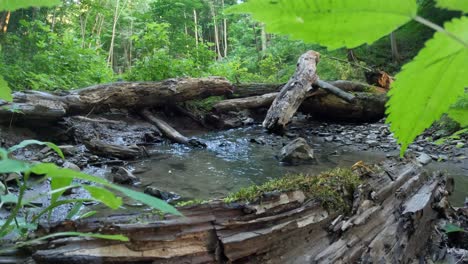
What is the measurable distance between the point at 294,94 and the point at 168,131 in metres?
3.30

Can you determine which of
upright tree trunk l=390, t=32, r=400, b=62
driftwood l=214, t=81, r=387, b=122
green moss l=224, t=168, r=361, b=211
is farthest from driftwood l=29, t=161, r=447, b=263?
upright tree trunk l=390, t=32, r=400, b=62

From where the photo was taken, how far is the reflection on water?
17.3 ft

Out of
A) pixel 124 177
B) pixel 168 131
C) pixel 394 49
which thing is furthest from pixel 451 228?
pixel 394 49

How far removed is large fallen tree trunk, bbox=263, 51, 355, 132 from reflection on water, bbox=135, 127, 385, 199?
0.51 metres

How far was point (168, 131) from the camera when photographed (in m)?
8.18

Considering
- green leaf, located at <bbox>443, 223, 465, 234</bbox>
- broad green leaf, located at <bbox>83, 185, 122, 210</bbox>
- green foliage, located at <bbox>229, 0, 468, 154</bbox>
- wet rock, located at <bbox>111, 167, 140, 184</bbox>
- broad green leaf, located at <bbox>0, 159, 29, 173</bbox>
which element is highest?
green foliage, located at <bbox>229, 0, 468, 154</bbox>

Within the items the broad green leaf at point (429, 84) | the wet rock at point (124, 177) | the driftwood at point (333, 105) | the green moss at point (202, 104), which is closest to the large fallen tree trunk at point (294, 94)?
the driftwood at point (333, 105)

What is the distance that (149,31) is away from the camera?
1199cm

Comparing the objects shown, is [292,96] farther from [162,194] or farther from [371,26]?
[371,26]

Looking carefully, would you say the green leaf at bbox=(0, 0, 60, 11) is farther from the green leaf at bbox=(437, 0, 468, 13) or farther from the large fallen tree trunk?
the large fallen tree trunk

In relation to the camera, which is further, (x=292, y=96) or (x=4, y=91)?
(x=292, y=96)

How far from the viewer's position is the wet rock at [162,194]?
4.65 meters

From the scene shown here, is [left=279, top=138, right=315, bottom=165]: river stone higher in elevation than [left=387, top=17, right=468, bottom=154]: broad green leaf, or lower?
lower

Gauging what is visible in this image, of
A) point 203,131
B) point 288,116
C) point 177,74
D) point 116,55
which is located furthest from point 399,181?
point 116,55
